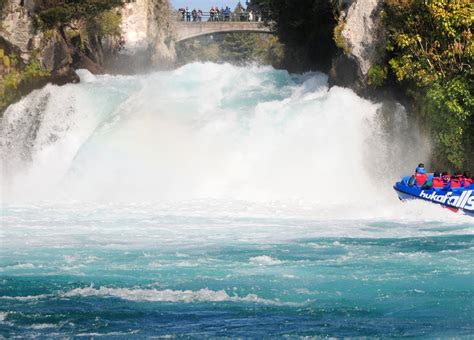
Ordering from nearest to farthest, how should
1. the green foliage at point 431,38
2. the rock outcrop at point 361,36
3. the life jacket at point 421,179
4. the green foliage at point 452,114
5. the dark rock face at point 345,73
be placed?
the life jacket at point 421,179
the green foliage at point 452,114
the green foliage at point 431,38
the rock outcrop at point 361,36
the dark rock face at point 345,73

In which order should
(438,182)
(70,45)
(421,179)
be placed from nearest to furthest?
(438,182) < (421,179) < (70,45)

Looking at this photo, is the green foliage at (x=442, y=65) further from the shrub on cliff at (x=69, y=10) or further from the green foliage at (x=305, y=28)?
the shrub on cliff at (x=69, y=10)

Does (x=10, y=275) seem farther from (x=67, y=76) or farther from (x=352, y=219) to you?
(x=67, y=76)

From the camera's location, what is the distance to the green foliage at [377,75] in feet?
103

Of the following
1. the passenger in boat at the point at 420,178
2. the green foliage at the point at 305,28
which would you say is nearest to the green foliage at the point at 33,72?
the green foliage at the point at 305,28

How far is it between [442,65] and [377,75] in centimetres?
280

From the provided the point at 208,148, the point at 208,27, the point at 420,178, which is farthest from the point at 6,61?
the point at 208,27

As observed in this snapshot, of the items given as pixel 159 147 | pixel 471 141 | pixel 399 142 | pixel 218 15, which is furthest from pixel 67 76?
pixel 218 15

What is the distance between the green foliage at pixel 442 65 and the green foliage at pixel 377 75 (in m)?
1.05

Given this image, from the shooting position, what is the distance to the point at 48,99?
36625mm

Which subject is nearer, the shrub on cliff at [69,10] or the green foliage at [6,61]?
the green foliage at [6,61]

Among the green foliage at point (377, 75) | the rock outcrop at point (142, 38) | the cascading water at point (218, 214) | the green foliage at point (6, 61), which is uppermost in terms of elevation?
the rock outcrop at point (142, 38)

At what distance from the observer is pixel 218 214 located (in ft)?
86.1

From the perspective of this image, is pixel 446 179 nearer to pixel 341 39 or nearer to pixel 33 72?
pixel 341 39
